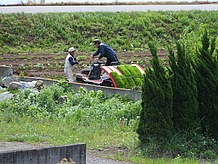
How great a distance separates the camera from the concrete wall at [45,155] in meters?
9.84

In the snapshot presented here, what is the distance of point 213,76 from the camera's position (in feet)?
46.6

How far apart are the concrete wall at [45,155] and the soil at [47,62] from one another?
1380 cm

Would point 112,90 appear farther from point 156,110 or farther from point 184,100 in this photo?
point 156,110

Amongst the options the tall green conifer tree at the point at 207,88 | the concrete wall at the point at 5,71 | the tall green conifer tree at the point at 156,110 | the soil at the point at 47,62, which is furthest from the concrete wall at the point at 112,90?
the tall green conifer tree at the point at 156,110

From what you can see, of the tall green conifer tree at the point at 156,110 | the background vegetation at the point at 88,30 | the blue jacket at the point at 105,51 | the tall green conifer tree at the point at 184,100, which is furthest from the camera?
the background vegetation at the point at 88,30

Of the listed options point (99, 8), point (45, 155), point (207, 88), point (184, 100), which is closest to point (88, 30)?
point (99, 8)

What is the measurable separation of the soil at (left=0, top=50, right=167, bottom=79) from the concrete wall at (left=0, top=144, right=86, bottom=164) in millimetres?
13798

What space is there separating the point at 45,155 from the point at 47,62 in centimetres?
1646

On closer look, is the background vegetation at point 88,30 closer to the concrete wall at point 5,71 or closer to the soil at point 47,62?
the soil at point 47,62

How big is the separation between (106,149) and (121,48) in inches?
663

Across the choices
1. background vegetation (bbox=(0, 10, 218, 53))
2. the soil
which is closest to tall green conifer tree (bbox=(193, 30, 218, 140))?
the soil

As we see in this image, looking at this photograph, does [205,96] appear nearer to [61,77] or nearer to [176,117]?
[176,117]

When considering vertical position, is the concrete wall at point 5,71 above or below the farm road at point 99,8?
below

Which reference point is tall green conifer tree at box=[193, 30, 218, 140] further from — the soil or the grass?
the soil
